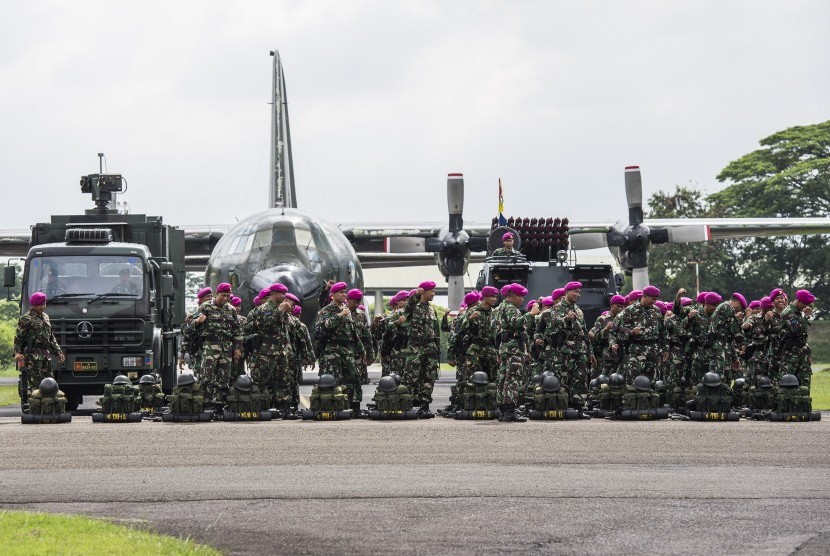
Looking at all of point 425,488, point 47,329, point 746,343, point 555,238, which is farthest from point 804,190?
point 425,488

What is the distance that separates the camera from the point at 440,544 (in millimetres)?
9039

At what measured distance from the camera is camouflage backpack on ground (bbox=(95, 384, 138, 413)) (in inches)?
709

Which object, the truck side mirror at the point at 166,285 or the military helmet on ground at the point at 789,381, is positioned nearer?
the military helmet on ground at the point at 789,381

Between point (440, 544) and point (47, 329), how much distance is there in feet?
37.1

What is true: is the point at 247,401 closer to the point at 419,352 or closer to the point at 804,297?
the point at 419,352

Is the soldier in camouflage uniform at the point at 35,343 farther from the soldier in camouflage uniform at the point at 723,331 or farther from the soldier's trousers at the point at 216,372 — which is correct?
the soldier in camouflage uniform at the point at 723,331

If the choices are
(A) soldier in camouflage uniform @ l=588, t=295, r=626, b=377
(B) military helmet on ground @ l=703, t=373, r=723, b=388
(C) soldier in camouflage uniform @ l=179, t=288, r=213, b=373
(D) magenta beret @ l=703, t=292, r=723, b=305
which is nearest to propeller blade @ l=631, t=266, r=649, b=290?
(A) soldier in camouflage uniform @ l=588, t=295, r=626, b=377

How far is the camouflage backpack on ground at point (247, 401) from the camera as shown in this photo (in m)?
18.3

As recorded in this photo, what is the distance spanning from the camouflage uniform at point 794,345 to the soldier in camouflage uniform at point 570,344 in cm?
274

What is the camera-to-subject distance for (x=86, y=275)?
2069cm

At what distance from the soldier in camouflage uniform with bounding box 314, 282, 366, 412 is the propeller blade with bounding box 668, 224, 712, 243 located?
61.9ft

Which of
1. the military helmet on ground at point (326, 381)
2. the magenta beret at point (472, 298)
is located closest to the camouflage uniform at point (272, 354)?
the military helmet on ground at point (326, 381)

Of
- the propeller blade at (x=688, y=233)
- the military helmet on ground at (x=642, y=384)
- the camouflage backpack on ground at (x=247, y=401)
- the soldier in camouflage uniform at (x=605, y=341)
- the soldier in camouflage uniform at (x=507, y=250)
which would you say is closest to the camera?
the military helmet on ground at (x=642, y=384)

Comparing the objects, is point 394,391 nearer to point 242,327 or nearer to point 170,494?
point 242,327
